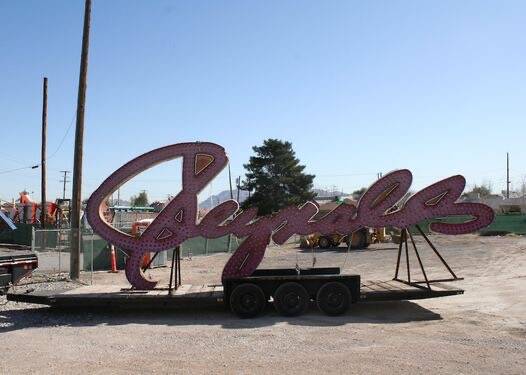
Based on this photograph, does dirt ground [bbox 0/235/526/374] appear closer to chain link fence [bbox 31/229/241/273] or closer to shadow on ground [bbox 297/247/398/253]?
chain link fence [bbox 31/229/241/273]

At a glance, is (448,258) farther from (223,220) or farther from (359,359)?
→ (359,359)

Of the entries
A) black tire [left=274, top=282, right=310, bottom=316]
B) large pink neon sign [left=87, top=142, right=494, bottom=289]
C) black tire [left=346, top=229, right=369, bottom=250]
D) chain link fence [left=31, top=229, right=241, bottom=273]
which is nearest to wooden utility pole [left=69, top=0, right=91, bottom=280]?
chain link fence [left=31, top=229, right=241, bottom=273]

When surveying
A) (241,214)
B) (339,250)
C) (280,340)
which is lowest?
(339,250)

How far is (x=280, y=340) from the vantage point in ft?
32.3

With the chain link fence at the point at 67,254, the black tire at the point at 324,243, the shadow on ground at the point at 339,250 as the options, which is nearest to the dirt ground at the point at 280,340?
the chain link fence at the point at 67,254

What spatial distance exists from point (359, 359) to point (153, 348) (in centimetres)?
338

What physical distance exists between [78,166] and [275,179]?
4751 cm

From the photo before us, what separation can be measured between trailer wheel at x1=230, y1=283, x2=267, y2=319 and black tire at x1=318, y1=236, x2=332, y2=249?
26954mm

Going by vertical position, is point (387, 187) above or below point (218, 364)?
above

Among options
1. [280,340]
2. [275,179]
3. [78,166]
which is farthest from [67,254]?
[275,179]

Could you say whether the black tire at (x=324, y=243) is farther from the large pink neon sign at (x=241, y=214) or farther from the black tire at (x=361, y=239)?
the large pink neon sign at (x=241, y=214)

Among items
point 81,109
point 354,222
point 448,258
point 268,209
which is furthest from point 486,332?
point 268,209

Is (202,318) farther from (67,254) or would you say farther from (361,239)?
(361,239)

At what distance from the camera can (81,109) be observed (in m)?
18.4
